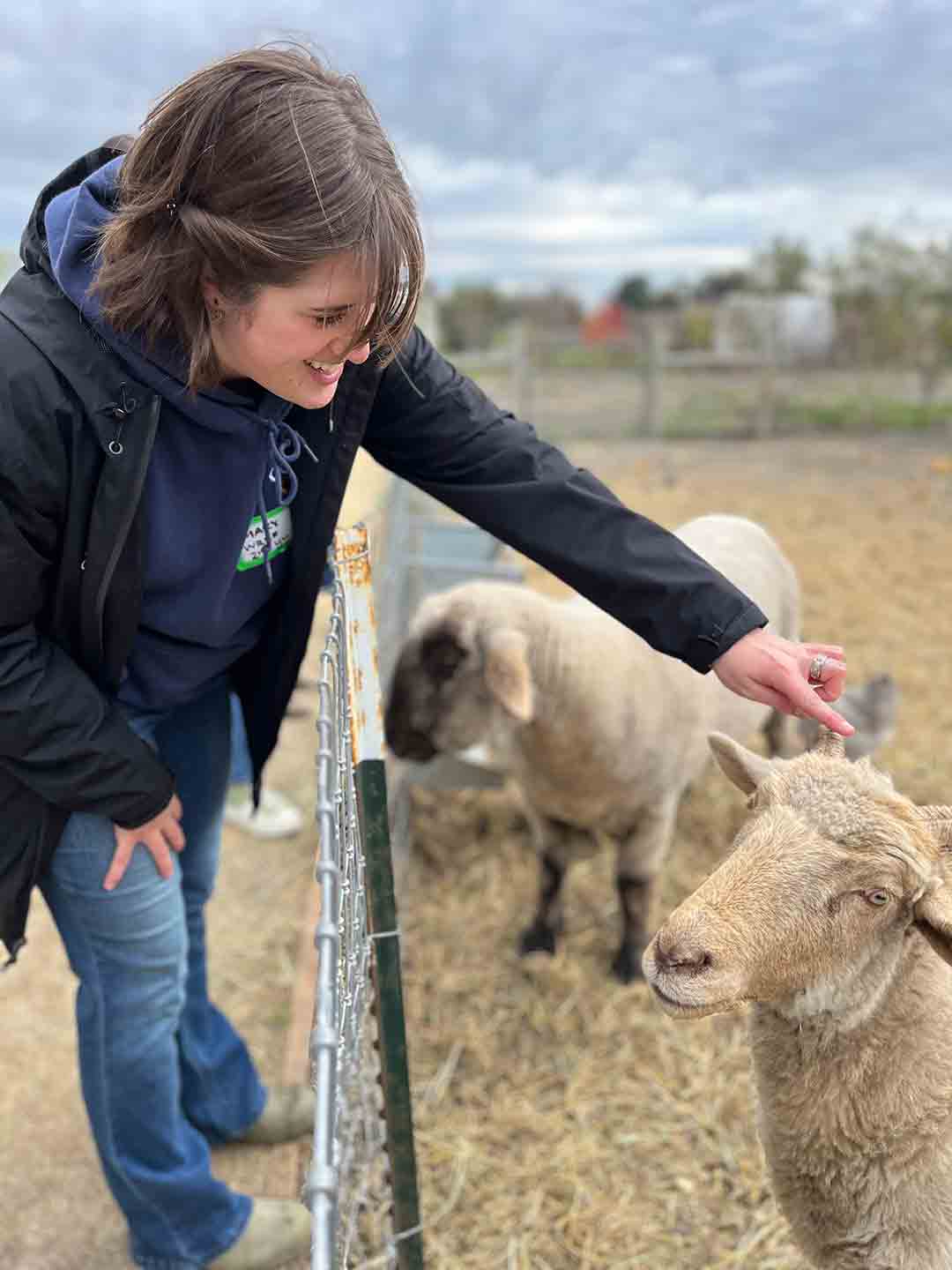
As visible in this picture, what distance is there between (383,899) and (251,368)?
0.83m

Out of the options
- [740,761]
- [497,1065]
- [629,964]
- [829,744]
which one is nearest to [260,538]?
[740,761]

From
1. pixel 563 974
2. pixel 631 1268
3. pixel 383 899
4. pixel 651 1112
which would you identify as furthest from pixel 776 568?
pixel 383 899

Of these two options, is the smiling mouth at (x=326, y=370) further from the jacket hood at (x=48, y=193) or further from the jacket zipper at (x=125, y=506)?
the jacket hood at (x=48, y=193)

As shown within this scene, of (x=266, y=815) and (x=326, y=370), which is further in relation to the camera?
(x=266, y=815)

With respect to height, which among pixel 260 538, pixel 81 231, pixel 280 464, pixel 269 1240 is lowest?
pixel 269 1240

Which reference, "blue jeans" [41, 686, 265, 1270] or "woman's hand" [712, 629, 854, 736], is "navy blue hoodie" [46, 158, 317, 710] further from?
"woman's hand" [712, 629, 854, 736]

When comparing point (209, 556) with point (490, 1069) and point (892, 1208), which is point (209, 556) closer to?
point (892, 1208)

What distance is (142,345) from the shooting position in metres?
1.53

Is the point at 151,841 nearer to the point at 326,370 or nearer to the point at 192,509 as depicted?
the point at 192,509

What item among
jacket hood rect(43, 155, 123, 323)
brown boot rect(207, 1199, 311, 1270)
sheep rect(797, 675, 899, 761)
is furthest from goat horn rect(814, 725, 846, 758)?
sheep rect(797, 675, 899, 761)

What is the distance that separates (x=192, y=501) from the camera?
5.55ft

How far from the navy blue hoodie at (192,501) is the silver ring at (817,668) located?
0.92 m

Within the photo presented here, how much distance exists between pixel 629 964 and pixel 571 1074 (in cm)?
50

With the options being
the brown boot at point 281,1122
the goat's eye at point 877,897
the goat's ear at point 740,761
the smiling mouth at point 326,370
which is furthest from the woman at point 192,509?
the brown boot at point 281,1122
